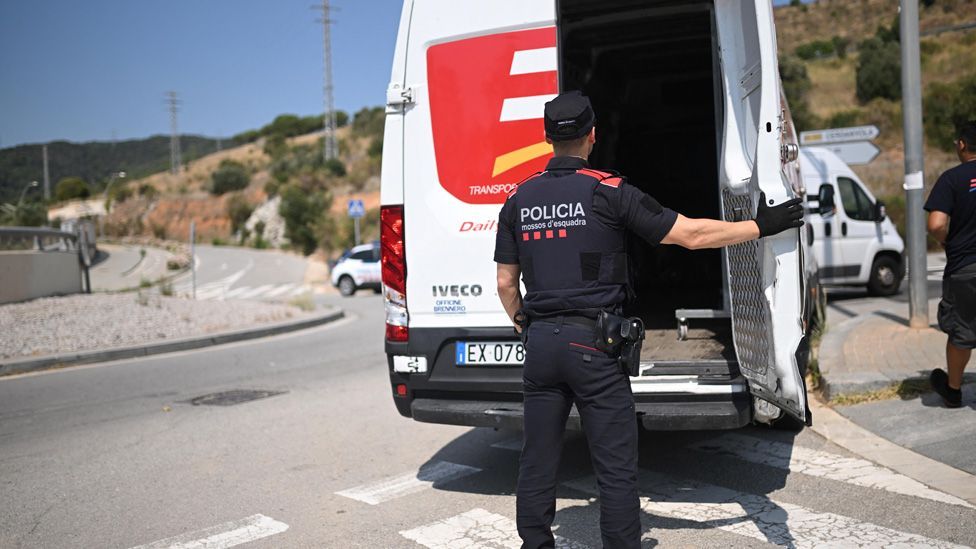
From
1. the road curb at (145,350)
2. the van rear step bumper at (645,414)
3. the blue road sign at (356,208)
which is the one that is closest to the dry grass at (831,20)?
the blue road sign at (356,208)

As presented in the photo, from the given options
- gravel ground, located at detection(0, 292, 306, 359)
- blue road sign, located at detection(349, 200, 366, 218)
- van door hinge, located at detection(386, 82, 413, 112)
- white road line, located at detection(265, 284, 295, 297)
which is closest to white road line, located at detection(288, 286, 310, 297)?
white road line, located at detection(265, 284, 295, 297)

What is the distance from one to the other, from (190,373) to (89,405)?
2055 millimetres

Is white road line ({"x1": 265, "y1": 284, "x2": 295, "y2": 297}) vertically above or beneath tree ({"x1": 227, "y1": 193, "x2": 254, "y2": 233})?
beneath

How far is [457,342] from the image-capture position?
485 centimetres

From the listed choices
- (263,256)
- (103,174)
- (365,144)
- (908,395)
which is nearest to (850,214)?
(908,395)

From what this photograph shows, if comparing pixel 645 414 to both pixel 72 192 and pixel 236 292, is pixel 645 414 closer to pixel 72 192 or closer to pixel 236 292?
pixel 236 292

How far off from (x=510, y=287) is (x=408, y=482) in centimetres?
212

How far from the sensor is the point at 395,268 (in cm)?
496

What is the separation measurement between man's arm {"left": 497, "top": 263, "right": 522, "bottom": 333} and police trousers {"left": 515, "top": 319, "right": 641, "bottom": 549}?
28 centimetres

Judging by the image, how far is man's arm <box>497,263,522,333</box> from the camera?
3.56 meters

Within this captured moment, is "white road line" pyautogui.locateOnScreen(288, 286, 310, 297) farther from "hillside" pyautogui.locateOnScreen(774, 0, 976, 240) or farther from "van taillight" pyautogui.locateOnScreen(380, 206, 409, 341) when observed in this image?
"van taillight" pyautogui.locateOnScreen(380, 206, 409, 341)

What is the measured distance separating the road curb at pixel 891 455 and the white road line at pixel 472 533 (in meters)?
2.15

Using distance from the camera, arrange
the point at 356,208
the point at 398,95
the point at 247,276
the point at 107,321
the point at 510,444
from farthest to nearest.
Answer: the point at 247,276 → the point at 356,208 → the point at 107,321 → the point at 510,444 → the point at 398,95

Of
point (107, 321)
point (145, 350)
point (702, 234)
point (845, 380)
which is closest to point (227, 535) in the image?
point (702, 234)
